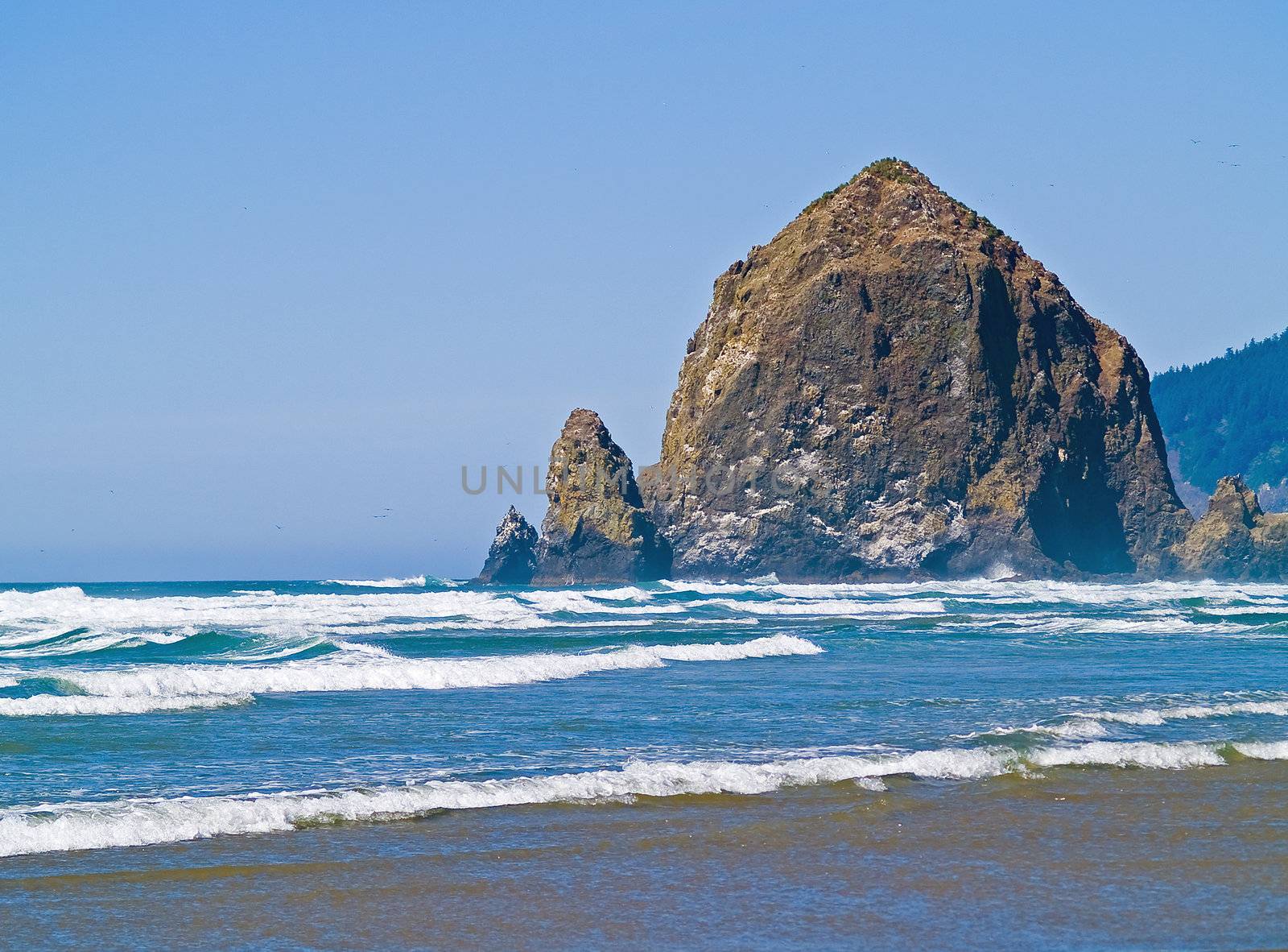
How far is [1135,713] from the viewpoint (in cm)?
1505

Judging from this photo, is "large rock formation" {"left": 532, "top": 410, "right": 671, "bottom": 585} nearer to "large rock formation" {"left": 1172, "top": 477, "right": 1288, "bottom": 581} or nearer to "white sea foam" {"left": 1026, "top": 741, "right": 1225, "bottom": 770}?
"large rock formation" {"left": 1172, "top": 477, "right": 1288, "bottom": 581}

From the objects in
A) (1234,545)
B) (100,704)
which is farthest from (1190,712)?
(1234,545)

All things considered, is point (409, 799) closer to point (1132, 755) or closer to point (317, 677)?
point (1132, 755)

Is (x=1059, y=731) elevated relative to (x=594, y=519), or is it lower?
lower

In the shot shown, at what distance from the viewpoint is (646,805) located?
10.4 m

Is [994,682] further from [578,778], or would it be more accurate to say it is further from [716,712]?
[578,778]

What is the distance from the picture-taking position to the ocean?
7316 millimetres

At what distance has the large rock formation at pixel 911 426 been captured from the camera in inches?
3393

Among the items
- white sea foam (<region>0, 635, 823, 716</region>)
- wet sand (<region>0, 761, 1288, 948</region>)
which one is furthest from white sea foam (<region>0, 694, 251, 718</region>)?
wet sand (<region>0, 761, 1288, 948</region>)

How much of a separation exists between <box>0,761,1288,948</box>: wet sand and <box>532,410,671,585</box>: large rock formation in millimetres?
76908

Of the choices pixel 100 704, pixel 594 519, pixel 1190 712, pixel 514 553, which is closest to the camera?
pixel 1190 712

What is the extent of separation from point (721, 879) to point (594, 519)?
81.3 meters

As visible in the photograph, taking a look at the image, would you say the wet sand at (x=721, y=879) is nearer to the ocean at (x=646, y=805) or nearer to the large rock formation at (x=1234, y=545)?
the ocean at (x=646, y=805)

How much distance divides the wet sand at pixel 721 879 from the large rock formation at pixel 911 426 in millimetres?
75716
